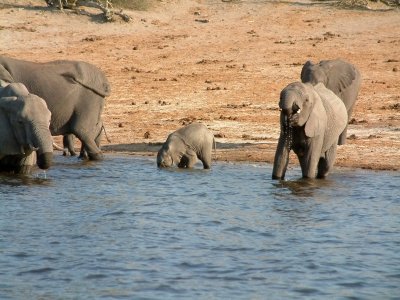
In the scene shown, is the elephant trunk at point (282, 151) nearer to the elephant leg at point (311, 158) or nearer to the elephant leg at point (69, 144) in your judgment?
the elephant leg at point (311, 158)

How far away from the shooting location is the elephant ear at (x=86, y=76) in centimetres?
1617

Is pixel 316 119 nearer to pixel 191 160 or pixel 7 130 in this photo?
pixel 191 160

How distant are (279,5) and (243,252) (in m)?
18.1

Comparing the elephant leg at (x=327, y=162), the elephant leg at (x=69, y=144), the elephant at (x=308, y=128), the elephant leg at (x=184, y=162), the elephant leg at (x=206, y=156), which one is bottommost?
the elephant leg at (x=69, y=144)

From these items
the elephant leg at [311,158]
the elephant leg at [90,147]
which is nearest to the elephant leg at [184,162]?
the elephant leg at [90,147]

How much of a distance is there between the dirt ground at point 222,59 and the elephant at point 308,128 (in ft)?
4.77

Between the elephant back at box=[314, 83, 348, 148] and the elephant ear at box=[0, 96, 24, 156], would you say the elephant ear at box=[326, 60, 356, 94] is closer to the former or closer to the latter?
the elephant back at box=[314, 83, 348, 148]

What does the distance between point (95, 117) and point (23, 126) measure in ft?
8.88

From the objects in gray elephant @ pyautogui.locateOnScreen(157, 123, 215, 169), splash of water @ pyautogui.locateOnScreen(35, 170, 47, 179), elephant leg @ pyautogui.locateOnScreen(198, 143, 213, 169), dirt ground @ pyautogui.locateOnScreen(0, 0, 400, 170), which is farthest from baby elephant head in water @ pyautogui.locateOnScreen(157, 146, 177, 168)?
splash of water @ pyautogui.locateOnScreen(35, 170, 47, 179)

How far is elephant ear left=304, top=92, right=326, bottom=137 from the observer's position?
1355 cm

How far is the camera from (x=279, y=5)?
28109mm

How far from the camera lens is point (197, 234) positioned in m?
11.4

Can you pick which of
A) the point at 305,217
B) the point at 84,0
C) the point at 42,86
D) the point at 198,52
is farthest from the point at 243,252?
the point at 84,0

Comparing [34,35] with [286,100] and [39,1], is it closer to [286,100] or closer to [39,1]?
[39,1]
